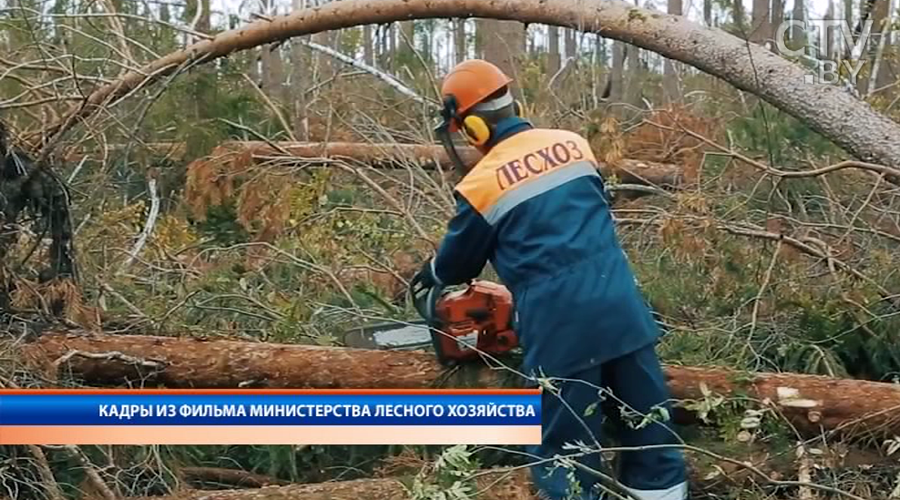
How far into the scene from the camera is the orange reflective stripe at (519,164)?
3.33 metres

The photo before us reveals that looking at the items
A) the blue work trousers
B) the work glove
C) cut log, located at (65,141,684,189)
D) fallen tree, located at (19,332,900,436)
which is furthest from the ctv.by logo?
the work glove

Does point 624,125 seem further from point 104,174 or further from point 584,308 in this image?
point 584,308

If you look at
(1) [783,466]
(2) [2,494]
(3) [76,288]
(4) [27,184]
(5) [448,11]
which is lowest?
(1) [783,466]

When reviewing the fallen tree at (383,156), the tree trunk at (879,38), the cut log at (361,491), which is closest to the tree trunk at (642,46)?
the fallen tree at (383,156)

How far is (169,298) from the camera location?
16.6 ft

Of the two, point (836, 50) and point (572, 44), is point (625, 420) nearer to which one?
point (836, 50)

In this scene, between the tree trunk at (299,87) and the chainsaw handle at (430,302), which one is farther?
the tree trunk at (299,87)

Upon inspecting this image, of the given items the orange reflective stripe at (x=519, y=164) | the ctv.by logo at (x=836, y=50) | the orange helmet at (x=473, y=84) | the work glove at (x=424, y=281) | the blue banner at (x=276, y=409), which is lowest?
the blue banner at (x=276, y=409)

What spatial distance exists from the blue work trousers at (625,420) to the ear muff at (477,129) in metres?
0.89

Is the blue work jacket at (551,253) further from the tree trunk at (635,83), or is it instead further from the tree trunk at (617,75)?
the tree trunk at (617,75)

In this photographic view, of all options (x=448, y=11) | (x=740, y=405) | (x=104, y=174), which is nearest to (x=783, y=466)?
(x=740, y=405)

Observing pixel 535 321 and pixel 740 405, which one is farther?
pixel 740 405

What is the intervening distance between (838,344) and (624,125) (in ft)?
10.5

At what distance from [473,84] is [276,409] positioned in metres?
1.41
